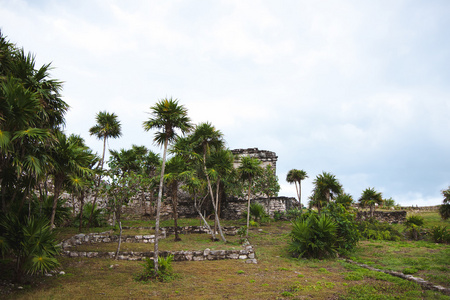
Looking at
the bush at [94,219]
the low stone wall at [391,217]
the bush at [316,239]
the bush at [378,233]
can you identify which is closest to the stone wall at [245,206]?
the bush at [378,233]

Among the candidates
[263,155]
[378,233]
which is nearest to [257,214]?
[263,155]

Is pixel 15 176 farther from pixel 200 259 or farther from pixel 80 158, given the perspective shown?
pixel 200 259

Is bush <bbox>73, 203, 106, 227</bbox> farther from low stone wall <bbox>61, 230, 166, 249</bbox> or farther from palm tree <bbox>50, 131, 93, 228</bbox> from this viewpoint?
palm tree <bbox>50, 131, 93, 228</bbox>

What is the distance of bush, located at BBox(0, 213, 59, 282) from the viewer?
670 centimetres

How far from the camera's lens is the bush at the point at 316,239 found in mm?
10539

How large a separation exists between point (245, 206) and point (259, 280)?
47.6 feet

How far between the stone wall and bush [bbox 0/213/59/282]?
16.3m

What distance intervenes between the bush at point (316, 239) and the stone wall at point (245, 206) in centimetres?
1118

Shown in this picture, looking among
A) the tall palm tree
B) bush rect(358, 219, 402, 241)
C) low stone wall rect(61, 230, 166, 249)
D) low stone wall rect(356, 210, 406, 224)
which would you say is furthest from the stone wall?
low stone wall rect(61, 230, 166, 249)

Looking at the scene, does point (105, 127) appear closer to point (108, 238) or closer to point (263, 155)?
point (108, 238)

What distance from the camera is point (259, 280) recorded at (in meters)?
7.71

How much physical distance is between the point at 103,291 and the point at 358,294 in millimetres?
6278

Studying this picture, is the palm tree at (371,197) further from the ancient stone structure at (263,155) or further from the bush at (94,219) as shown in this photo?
the bush at (94,219)

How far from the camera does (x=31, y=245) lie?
681cm
